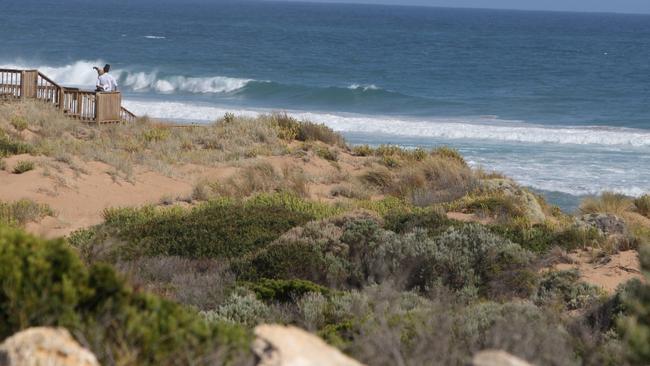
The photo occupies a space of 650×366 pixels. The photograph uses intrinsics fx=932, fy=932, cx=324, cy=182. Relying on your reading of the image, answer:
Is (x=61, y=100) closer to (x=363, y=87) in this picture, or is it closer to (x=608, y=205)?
(x=608, y=205)

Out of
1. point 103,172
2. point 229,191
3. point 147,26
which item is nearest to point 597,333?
point 229,191

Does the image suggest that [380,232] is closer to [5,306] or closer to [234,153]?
[5,306]

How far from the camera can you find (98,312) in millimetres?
5555

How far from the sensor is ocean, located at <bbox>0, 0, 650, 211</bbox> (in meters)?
34.0

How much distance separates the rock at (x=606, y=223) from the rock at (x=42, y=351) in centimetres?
1064

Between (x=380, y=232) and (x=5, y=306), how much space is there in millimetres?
7106

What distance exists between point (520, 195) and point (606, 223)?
281 centimetres

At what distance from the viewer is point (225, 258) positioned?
1221cm

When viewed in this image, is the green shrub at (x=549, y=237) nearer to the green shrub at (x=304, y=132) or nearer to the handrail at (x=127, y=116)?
the green shrub at (x=304, y=132)

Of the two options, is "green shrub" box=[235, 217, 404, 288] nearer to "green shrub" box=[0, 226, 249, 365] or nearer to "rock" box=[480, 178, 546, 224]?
"rock" box=[480, 178, 546, 224]

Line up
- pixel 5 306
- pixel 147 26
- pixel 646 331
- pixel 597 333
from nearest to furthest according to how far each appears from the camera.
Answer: pixel 646 331 < pixel 5 306 < pixel 597 333 < pixel 147 26

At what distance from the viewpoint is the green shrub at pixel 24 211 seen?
14227 millimetres

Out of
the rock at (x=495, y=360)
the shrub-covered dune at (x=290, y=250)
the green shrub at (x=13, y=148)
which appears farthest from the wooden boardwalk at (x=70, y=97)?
the rock at (x=495, y=360)

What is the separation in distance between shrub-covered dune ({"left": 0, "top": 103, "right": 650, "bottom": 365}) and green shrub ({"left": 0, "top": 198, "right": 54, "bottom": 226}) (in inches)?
1.8
